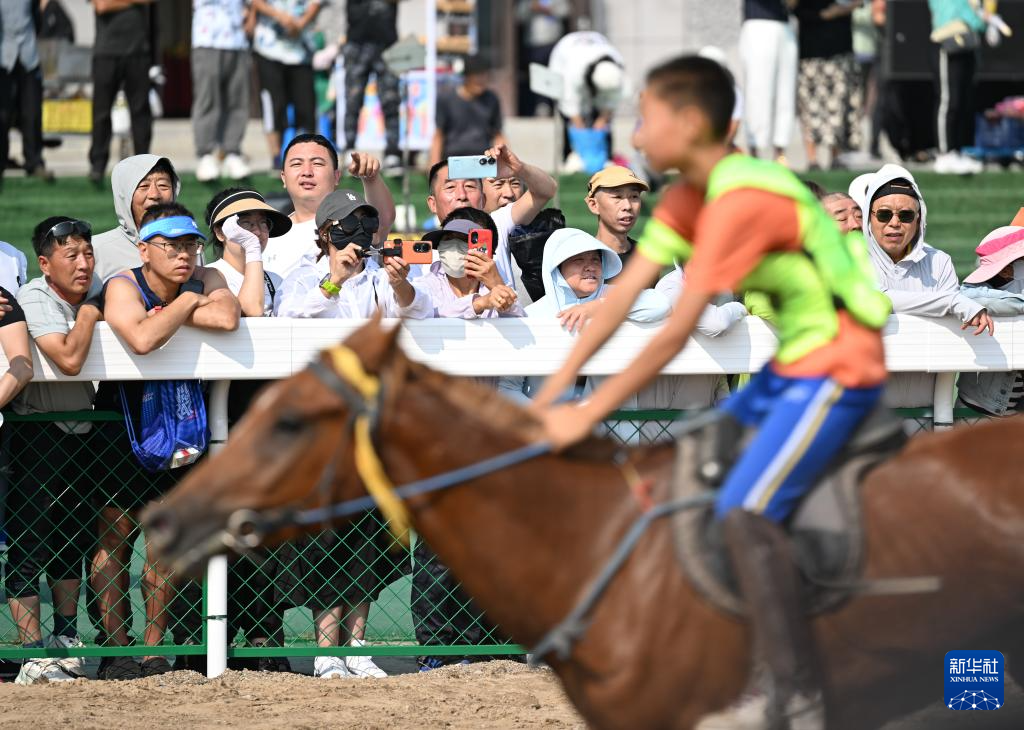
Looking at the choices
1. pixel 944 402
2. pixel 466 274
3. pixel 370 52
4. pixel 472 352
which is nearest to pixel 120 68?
pixel 370 52

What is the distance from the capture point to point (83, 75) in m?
16.8

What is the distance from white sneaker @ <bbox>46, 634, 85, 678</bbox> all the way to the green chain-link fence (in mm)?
38

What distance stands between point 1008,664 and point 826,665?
51.3 inches

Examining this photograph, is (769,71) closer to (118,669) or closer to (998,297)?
(998,297)

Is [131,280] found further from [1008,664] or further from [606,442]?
[1008,664]

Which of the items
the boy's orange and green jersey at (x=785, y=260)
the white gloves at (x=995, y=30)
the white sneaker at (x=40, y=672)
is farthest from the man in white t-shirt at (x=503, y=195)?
the white gloves at (x=995, y=30)

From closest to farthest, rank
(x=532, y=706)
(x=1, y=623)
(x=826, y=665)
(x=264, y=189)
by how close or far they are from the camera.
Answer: (x=826, y=665), (x=532, y=706), (x=1, y=623), (x=264, y=189)

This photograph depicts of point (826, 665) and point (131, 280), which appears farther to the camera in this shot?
point (131, 280)

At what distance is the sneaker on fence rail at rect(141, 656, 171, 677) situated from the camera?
713 cm

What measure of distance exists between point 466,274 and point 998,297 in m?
2.45

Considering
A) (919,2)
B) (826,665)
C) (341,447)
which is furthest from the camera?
(919,2)

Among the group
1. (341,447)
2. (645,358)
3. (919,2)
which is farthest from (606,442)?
(919,2)

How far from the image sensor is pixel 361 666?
7.27 m

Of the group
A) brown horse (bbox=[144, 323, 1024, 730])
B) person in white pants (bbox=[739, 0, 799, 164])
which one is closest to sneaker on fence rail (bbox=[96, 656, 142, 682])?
brown horse (bbox=[144, 323, 1024, 730])
